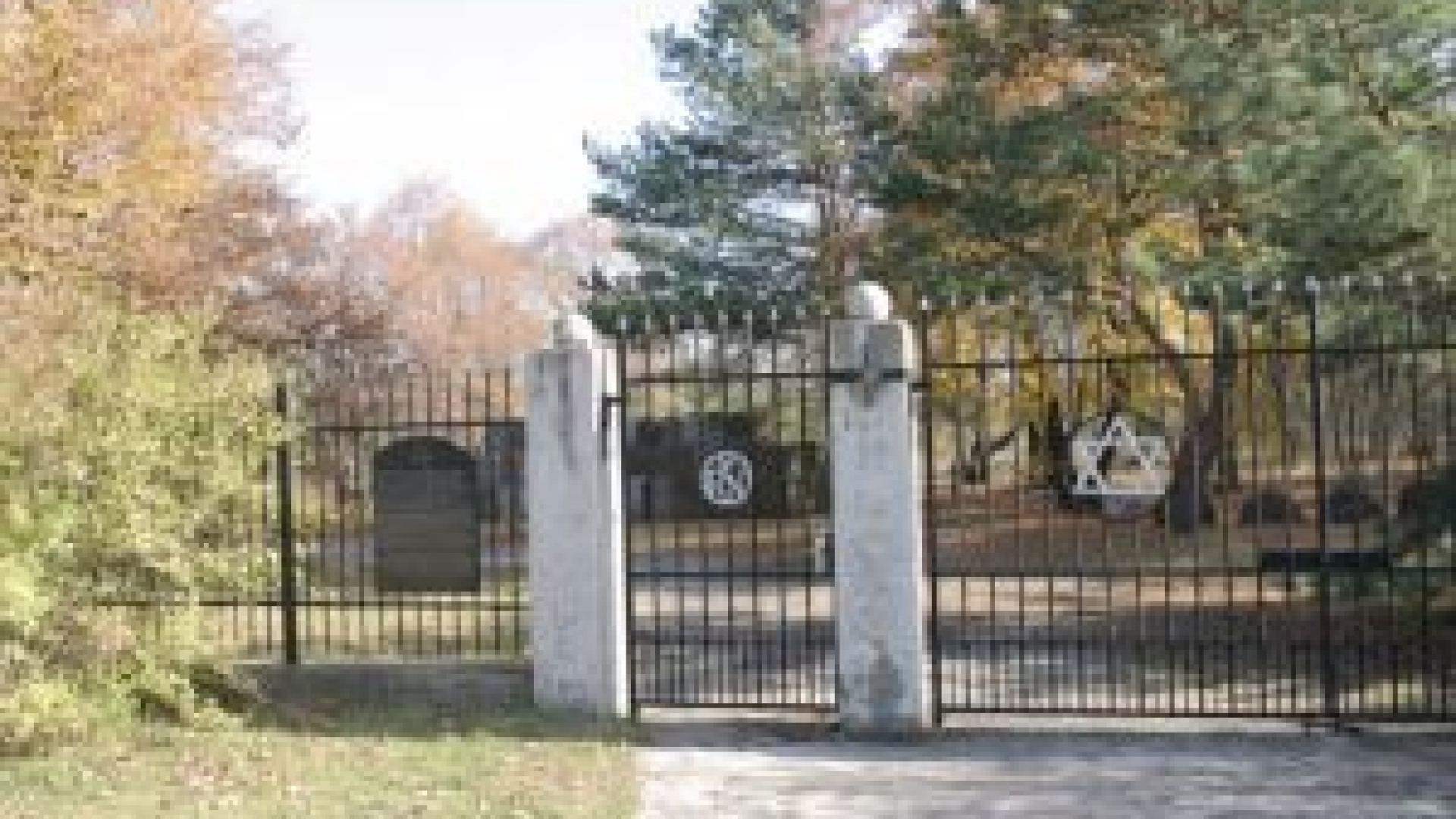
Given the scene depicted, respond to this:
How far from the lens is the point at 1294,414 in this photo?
1515cm

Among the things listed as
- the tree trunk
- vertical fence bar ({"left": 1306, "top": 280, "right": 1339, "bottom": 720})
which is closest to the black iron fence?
the tree trunk

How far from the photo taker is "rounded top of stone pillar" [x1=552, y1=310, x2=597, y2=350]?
12961mm

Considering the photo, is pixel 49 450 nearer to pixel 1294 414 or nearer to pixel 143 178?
A: pixel 1294 414

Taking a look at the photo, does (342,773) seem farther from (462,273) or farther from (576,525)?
(462,273)

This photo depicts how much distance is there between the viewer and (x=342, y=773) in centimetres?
1080

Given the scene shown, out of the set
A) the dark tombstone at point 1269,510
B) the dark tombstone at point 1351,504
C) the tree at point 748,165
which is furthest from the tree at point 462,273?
the dark tombstone at point 1351,504

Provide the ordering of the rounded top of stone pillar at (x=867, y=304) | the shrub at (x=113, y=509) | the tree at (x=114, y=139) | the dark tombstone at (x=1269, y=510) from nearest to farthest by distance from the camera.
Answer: the shrub at (x=113, y=509), the dark tombstone at (x=1269, y=510), the rounded top of stone pillar at (x=867, y=304), the tree at (x=114, y=139)

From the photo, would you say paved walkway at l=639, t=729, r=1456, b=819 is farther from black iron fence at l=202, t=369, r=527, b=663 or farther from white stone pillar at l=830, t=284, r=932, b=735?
black iron fence at l=202, t=369, r=527, b=663

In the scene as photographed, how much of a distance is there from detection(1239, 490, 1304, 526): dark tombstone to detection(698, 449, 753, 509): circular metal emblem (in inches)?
133

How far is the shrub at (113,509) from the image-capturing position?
11.3 meters

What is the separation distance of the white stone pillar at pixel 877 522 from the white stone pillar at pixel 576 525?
1577 mm

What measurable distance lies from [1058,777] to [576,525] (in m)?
3.75

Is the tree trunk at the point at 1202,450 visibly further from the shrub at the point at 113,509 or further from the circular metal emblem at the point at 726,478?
the shrub at the point at 113,509

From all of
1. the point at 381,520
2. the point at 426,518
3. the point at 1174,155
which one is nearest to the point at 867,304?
the point at 426,518
